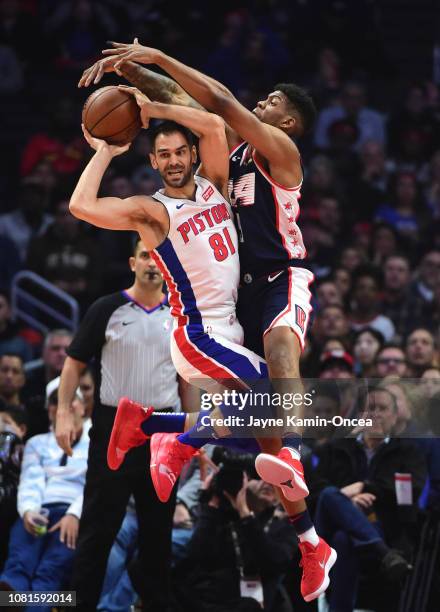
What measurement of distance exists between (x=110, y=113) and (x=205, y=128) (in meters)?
0.50

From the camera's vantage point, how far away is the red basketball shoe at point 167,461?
599cm

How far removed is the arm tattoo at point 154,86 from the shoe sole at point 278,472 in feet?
6.41

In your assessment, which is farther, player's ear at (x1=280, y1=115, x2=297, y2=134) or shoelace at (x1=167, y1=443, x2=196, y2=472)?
player's ear at (x1=280, y1=115, x2=297, y2=134)

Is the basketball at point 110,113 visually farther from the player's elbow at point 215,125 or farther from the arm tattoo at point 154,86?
the player's elbow at point 215,125

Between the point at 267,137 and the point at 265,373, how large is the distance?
46.7 inches

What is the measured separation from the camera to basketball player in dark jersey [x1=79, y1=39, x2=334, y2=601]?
5.86 meters

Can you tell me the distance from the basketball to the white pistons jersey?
17.3 inches

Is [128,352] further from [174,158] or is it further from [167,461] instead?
[174,158]

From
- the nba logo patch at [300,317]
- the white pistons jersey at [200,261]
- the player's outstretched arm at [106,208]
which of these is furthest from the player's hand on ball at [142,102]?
the nba logo patch at [300,317]

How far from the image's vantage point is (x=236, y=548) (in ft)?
24.0

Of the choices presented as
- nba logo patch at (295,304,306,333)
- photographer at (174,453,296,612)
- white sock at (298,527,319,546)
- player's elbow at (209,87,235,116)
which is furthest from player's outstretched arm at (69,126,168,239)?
photographer at (174,453,296,612)

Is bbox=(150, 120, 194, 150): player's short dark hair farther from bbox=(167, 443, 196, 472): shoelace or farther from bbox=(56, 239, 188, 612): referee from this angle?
bbox=(167, 443, 196, 472): shoelace

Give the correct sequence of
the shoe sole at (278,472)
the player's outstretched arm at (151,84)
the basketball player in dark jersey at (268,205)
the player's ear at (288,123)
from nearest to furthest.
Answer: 1. the shoe sole at (278,472)
2. the basketball player in dark jersey at (268,205)
3. the player's outstretched arm at (151,84)
4. the player's ear at (288,123)

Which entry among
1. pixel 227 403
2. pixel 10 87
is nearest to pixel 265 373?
pixel 227 403
